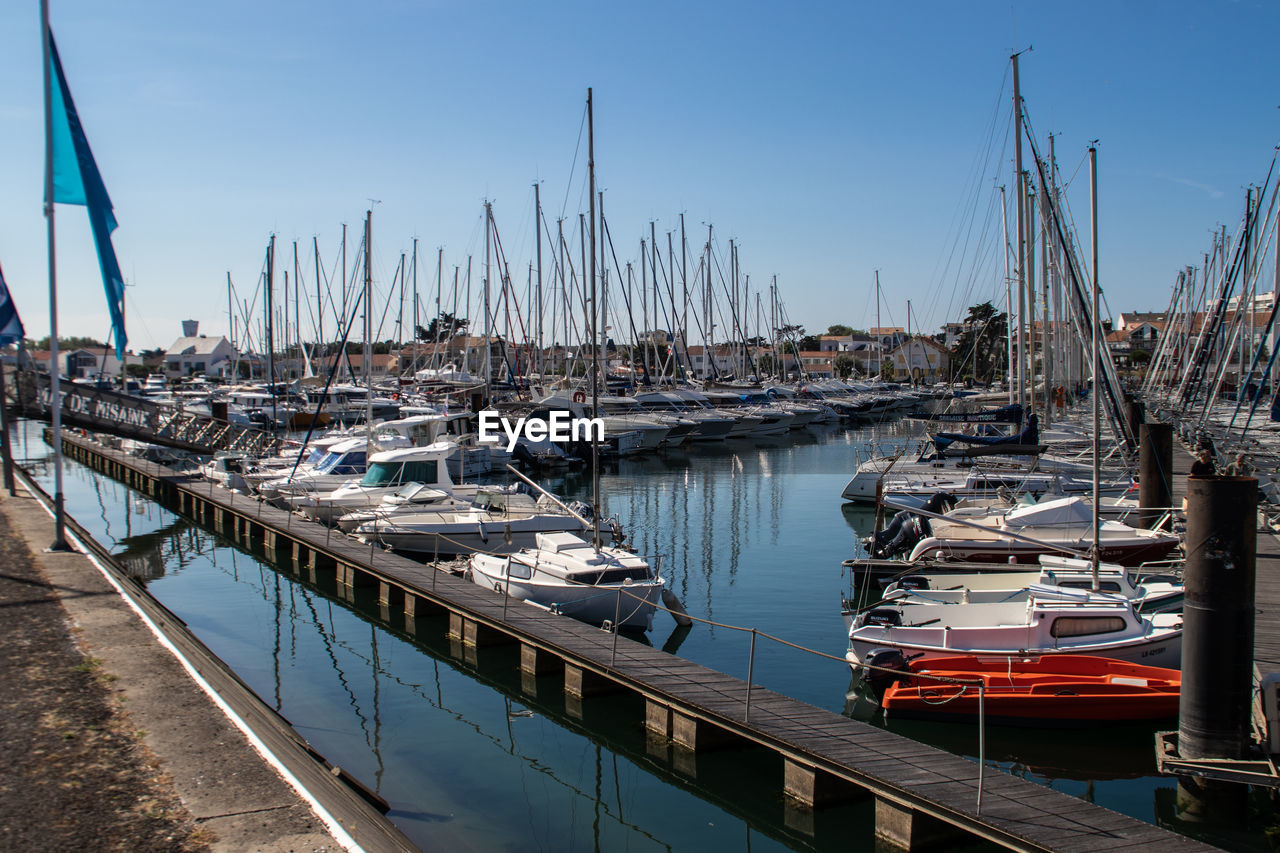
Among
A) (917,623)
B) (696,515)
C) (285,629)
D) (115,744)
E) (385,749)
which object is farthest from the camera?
(696,515)

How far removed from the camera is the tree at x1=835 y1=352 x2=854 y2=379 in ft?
444

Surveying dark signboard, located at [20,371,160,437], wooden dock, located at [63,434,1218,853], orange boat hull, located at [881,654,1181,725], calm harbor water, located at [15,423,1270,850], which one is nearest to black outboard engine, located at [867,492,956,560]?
calm harbor water, located at [15,423,1270,850]

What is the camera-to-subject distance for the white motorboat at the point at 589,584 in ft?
57.4

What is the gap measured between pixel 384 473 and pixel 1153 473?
21.3 metres

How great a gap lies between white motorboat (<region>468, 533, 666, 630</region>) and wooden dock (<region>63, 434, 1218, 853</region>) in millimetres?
613

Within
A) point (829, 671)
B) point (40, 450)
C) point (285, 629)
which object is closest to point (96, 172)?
point (285, 629)

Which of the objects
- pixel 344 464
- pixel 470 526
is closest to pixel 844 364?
pixel 344 464

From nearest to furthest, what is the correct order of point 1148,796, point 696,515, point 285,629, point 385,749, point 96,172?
1. point 1148,796
2. point 385,749
3. point 96,172
4. point 285,629
5. point 696,515

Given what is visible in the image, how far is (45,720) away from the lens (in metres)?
9.73

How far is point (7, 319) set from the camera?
25656mm

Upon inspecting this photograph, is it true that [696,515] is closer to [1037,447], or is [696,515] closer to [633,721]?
[1037,447]

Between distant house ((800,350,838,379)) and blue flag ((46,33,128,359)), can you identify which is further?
distant house ((800,350,838,379))

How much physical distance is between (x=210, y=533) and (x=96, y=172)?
53.0 feet

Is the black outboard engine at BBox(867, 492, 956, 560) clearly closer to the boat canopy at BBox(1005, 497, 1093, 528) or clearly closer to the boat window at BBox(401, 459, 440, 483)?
the boat canopy at BBox(1005, 497, 1093, 528)
